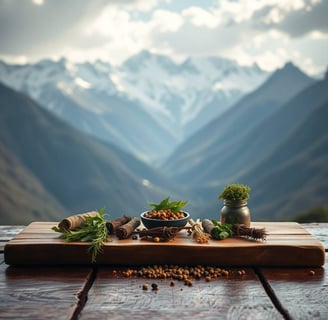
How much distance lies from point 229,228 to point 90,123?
19770cm

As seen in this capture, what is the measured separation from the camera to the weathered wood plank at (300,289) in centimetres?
265

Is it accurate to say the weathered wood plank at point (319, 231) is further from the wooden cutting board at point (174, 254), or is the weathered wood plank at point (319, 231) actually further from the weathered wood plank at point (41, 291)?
the weathered wood plank at point (41, 291)

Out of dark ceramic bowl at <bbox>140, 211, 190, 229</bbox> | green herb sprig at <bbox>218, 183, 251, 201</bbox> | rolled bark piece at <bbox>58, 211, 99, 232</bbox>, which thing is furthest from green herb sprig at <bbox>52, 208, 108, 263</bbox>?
green herb sprig at <bbox>218, 183, 251, 201</bbox>

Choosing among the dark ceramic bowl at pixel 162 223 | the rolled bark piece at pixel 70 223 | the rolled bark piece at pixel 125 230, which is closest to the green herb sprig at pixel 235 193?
the dark ceramic bowl at pixel 162 223

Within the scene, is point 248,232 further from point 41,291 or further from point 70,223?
point 41,291

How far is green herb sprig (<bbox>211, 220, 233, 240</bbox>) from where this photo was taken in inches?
140

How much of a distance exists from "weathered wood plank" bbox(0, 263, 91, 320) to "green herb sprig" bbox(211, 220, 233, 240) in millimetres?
969

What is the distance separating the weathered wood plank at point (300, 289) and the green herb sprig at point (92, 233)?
1160 mm

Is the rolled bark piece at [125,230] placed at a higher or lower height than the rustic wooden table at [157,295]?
higher

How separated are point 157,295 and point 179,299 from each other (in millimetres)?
147

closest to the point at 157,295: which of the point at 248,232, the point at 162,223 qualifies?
the point at 162,223

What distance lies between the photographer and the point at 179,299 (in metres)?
Answer: 2.79

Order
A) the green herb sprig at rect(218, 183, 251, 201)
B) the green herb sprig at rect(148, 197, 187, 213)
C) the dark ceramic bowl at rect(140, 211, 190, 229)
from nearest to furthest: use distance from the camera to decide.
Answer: the dark ceramic bowl at rect(140, 211, 190, 229)
the green herb sprig at rect(218, 183, 251, 201)
the green herb sprig at rect(148, 197, 187, 213)

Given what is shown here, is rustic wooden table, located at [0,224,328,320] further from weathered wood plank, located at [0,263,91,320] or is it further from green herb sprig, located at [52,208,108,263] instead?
green herb sprig, located at [52,208,108,263]
